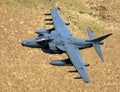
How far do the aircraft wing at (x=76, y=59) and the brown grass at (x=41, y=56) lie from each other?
42.9 feet

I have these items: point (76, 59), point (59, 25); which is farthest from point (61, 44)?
point (59, 25)

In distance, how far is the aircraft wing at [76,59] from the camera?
3806cm

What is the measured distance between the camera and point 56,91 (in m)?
54.1

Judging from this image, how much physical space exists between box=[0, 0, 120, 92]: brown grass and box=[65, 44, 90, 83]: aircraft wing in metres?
13.1

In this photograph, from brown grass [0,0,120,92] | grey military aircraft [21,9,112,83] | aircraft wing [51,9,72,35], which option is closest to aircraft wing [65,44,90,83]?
grey military aircraft [21,9,112,83]

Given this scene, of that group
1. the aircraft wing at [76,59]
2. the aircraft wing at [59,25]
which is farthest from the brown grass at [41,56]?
the aircraft wing at [76,59]

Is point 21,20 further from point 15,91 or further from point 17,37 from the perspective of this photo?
point 15,91

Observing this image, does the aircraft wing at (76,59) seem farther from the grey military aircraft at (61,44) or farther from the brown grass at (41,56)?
the brown grass at (41,56)

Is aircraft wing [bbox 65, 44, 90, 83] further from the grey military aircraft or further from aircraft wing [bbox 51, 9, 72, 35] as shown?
aircraft wing [bbox 51, 9, 72, 35]

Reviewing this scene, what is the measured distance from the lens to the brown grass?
178 ft

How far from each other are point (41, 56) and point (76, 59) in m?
17.0

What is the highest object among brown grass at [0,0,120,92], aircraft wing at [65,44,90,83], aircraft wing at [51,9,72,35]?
aircraft wing at [51,9,72,35]

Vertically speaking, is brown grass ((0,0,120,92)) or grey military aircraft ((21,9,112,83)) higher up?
grey military aircraft ((21,9,112,83))

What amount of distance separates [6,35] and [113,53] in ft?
51.9
